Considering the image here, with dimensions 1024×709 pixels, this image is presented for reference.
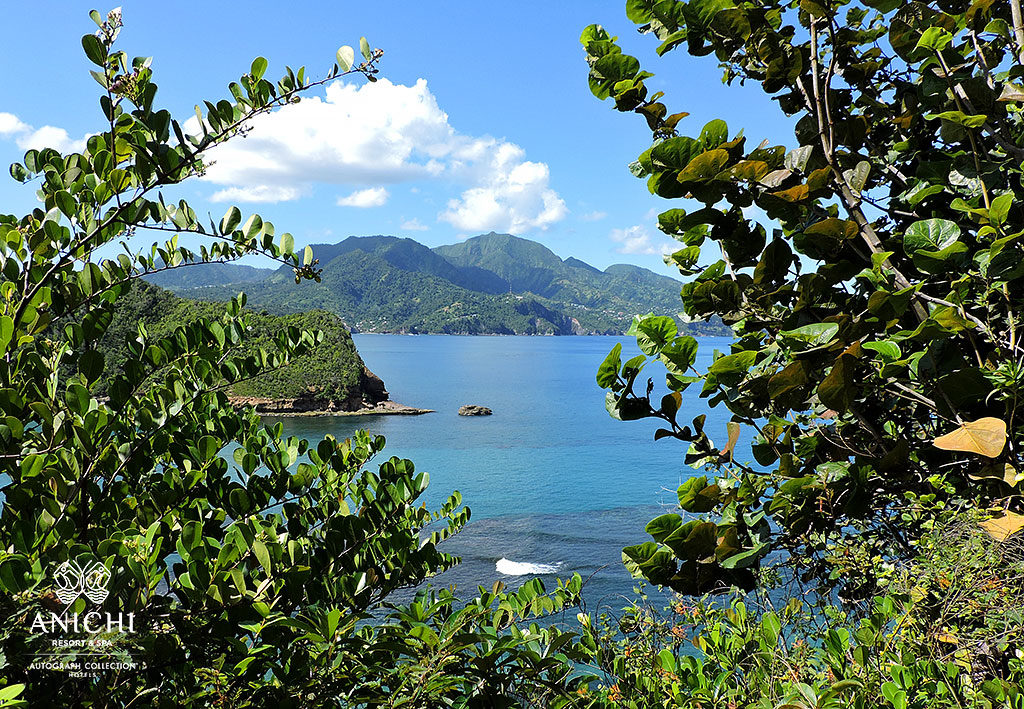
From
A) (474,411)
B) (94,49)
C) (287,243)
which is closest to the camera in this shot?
(94,49)

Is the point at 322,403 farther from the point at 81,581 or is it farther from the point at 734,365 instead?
the point at 734,365

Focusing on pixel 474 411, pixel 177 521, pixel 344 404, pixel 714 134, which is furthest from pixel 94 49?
pixel 474 411

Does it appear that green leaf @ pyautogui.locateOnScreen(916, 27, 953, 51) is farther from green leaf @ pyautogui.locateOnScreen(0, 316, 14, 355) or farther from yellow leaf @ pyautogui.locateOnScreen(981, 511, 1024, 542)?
green leaf @ pyautogui.locateOnScreen(0, 316, 14, 355)

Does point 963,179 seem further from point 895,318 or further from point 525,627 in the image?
point 525,627

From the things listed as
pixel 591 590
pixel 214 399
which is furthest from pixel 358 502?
pixel 591 590

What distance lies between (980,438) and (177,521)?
205cm

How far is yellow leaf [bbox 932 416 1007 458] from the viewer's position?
49.7 inches

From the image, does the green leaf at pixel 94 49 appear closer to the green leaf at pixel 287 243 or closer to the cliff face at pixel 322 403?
the green leaf at pixel 287 243

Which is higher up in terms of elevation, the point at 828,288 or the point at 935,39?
the point at 935,39

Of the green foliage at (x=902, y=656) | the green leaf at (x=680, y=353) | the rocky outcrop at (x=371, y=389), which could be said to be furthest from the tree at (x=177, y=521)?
the rocky outcrop at (x=371, y=389)

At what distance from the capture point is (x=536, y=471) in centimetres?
3634

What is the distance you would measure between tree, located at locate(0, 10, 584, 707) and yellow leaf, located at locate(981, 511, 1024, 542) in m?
1.16

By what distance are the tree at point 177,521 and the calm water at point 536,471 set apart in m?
2.91

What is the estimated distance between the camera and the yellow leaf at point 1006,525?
52.7 inches
